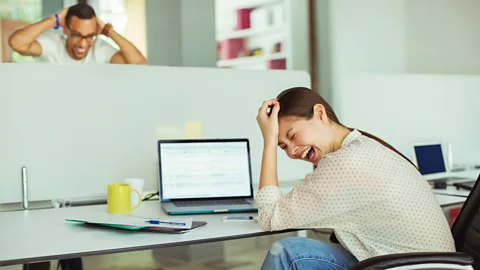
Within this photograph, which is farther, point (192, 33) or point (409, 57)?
point (409, 57)

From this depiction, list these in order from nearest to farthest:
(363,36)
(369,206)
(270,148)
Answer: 1. (369,206)
2. (270,148)
3. (363,36)

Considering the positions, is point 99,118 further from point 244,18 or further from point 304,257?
point 244,18

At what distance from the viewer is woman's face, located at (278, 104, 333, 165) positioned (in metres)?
1.79

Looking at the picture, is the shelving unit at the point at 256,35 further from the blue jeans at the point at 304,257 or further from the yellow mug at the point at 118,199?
the blue jeans at the point at 304,257

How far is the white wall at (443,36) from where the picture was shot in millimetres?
4445

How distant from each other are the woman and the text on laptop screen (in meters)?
1.62

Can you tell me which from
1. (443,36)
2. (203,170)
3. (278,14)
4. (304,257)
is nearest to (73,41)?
(203,170)

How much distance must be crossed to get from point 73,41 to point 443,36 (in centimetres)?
266

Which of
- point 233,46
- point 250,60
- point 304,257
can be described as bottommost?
point 304,257

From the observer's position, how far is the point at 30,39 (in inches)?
131

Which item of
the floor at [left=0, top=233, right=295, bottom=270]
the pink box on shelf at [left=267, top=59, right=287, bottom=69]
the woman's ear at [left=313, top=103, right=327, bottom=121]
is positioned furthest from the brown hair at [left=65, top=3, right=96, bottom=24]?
the pink box on shelf at [left=267, top=59, right=287, bottom=69]

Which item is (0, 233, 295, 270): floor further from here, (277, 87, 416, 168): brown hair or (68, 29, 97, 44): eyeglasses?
(277, 87, 416, 168): brown hair

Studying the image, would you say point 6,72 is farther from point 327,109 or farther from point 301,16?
point 301,16

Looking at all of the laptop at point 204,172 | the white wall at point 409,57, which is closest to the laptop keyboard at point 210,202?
the laptop at point 204,172
